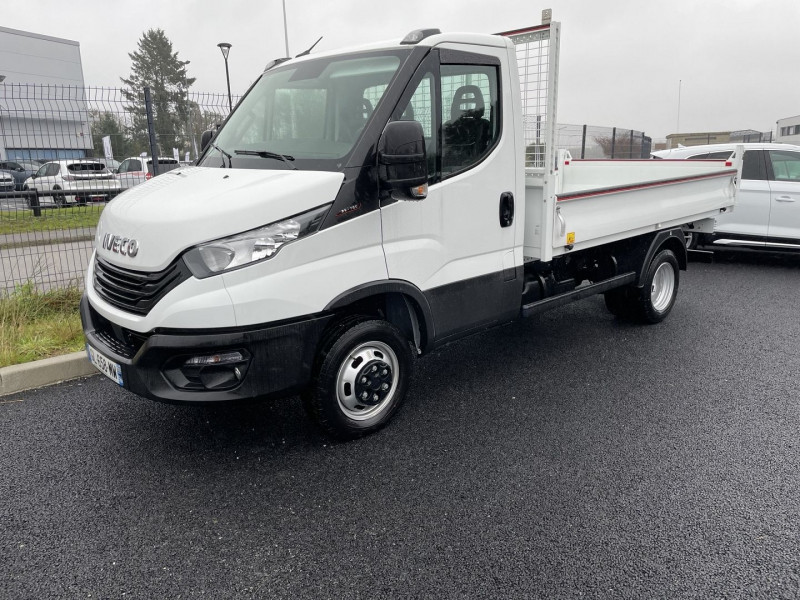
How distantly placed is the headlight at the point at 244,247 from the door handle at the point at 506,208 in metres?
1.57

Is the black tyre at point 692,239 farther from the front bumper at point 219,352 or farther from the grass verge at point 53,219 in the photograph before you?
the grass verge at point 53,219

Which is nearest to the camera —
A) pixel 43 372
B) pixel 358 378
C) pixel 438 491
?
pixel 438 491

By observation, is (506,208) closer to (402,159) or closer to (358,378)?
(402,159)

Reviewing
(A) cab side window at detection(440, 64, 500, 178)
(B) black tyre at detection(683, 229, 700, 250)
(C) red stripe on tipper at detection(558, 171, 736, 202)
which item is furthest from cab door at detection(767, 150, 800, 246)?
(A) cab side window at detection(440, 64, 500, 178)

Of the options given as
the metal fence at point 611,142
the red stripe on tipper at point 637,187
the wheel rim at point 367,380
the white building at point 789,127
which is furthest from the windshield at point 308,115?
the white building at point 789,127

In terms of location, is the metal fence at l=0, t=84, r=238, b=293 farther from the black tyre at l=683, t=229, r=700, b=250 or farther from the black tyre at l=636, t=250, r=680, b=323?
the black tyre at l=683, t=229, r=700, b=250

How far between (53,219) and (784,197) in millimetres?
9591

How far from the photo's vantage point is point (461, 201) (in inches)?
151

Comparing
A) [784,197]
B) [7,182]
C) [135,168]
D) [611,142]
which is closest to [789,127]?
[611,142]

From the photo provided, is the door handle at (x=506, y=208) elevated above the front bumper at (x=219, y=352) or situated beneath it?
elevated above

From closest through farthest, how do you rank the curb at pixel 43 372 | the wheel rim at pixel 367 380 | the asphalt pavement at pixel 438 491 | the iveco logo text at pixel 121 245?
the asphalt pavement at pixel 438 491 < the iveco logo text at pixel 121 245 < the wheel rim at pixel 367 380 < the curb at pixel 43 372

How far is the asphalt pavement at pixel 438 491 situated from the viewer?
2.53m

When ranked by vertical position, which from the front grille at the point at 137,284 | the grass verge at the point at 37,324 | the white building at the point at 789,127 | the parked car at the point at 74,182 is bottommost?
the grass verge at the point at 37,324

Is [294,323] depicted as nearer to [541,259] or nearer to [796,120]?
[541,259]
